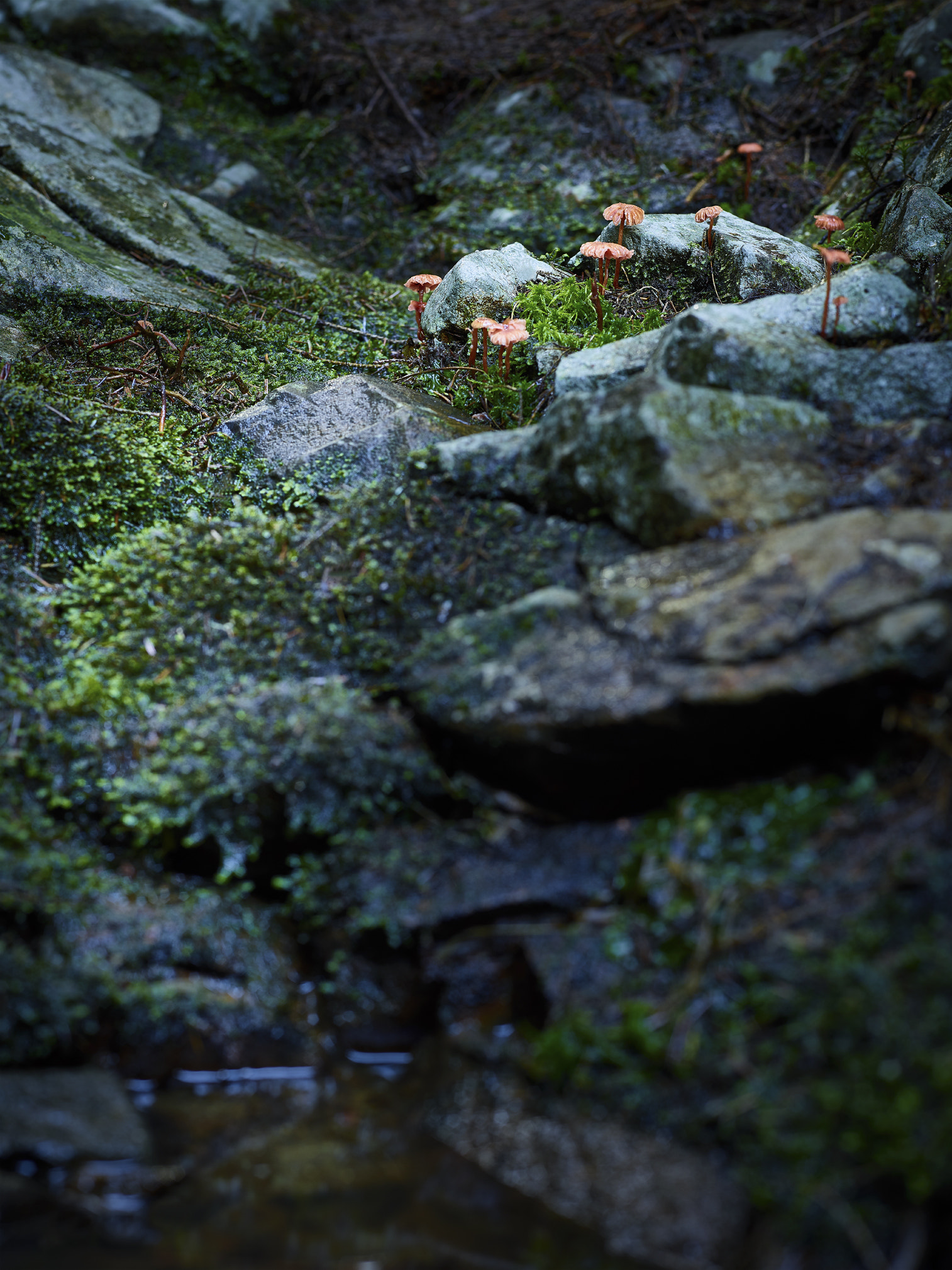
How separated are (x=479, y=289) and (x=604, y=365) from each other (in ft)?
4.87

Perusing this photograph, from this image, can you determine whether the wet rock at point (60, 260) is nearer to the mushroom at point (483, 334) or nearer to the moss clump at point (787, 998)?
the mushroom at point (483, 334)

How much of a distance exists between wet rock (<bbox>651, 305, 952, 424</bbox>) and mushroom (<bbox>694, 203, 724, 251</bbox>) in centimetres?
173

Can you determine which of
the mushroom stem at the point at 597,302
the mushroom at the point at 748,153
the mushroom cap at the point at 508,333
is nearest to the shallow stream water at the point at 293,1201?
the mushroom cap at the point at 508,333

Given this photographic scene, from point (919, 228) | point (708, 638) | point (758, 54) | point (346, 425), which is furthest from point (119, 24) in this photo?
point (708, 638)

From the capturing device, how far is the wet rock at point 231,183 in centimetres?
775

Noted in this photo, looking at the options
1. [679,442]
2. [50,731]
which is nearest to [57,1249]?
[50,731]

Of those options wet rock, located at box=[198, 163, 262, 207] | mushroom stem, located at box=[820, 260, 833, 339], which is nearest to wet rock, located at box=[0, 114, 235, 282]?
wet rock, located at box=[198, 163, 262, 207]

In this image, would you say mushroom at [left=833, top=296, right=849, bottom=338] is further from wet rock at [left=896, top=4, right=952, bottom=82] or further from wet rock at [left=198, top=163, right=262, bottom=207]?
wet rock at [left=198, top=163, right=262, bottom=207]

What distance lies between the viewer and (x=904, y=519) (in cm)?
304

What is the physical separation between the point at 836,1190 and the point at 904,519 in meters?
2.07

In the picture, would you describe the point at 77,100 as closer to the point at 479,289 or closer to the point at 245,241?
the point at 245,241

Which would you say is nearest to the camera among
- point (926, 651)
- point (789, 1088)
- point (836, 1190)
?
point (836, 1190)

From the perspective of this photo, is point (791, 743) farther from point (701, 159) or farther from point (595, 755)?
point (701, 159)

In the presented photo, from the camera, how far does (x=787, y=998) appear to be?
2.52 metres
